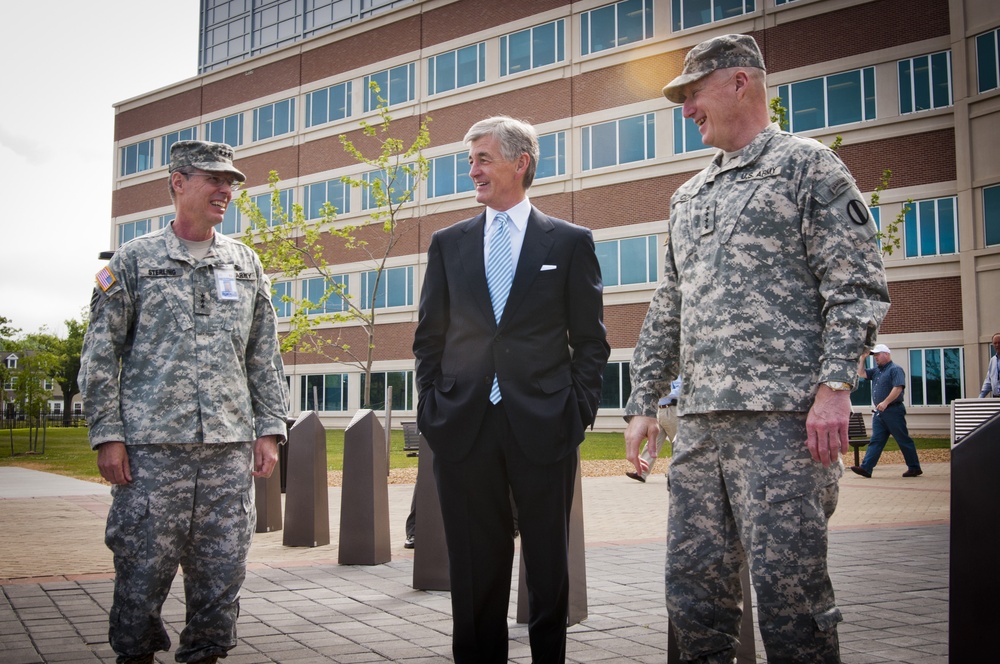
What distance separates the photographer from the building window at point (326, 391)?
144 feet

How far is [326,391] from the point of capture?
44500 millimetres

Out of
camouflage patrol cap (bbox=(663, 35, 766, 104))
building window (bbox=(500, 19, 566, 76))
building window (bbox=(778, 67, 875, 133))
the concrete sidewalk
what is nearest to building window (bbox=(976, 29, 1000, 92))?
building window (bbox=(778, 67, 875, 133))

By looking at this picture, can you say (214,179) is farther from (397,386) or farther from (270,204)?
(270,204)

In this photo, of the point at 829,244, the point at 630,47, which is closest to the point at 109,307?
the point at 829,244

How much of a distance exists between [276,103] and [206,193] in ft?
148

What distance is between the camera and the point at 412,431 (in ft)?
67.5

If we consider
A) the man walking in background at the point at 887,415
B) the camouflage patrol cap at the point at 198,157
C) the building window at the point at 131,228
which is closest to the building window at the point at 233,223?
the building window at the point at 131,228

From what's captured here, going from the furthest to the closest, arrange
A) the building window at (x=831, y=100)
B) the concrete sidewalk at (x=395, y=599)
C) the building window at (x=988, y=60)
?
the building window at (x=831, y=100)
the building window at (x=988, y=60)
the concrete sidewalk at (x=395, y=599)

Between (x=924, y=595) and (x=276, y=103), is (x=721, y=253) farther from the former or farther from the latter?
(x=276, y=103)

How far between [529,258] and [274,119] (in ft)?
150

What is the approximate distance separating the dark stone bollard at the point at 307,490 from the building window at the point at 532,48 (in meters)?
30.9

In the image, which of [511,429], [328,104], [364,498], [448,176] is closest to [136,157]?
[328,104]

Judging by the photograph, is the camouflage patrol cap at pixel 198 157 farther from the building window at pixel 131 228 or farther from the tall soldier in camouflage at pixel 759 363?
the building window at pixel 131 228

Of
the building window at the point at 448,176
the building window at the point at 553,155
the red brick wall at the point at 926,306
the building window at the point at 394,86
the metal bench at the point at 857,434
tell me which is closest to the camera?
the metal bench at the point at 857,434
